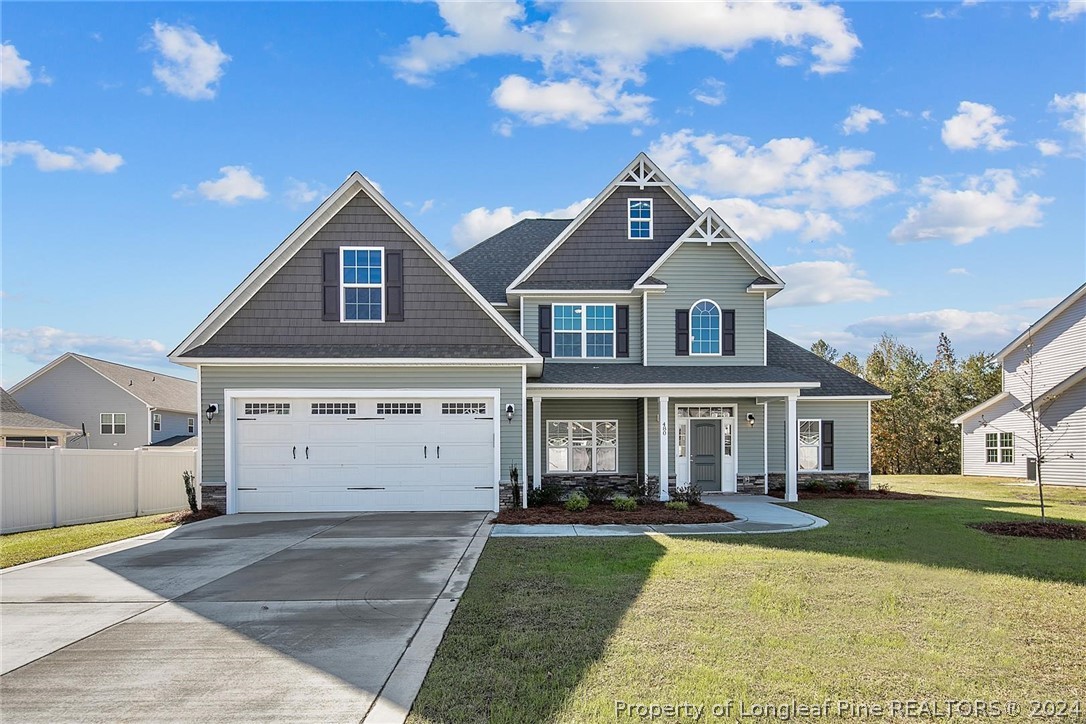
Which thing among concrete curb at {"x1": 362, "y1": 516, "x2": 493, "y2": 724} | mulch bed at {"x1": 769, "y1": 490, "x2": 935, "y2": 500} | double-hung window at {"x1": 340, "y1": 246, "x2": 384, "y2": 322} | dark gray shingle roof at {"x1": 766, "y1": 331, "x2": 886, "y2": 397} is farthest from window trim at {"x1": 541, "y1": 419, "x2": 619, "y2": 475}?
concrete curb at {"x1": 362, "y1": 516, "x2": 493, "y2": 724}

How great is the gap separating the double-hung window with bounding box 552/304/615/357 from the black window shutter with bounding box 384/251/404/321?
5648 mm

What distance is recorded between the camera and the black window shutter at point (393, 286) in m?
16.0

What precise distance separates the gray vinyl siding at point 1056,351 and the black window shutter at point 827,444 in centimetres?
945

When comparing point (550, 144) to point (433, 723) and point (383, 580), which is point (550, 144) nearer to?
point (383, 580)

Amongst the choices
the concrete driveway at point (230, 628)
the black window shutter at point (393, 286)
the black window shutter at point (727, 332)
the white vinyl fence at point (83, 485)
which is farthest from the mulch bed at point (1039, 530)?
the white vinyl fence at point (83, 485)

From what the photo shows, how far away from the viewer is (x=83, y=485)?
1588 centimetres

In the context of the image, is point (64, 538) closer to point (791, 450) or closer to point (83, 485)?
point (83, 485)

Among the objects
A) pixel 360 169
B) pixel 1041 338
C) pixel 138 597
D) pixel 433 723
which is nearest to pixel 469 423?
pixel 360 169

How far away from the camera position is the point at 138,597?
794 centimetres

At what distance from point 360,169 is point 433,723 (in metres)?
13.7

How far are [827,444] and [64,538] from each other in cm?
1960

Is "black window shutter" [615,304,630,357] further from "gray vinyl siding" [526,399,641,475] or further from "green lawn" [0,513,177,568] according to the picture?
"green lawn" [0,513,177,568]

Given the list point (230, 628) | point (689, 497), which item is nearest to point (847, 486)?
point (689, 497)

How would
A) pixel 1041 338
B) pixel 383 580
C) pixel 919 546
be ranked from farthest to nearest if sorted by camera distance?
pixel 1041 338, pixel 919 546, pixel 383 580
